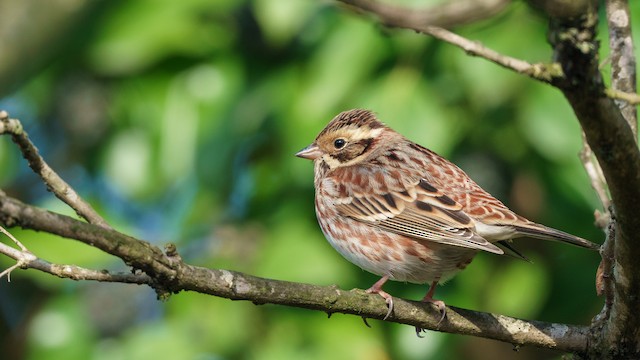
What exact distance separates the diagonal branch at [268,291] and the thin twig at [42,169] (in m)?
0.19

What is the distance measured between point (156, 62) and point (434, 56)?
1.58 m

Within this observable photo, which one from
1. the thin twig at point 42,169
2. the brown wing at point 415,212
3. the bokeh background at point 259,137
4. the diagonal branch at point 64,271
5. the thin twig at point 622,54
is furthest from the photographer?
the bokeh background at point 259,137

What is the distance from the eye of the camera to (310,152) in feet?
16.5

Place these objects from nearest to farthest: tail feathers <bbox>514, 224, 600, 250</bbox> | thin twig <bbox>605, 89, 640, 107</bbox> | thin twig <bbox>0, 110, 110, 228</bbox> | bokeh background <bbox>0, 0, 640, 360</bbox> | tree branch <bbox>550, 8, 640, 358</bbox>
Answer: tree branch <bbox>550, 8, 640, 358</bbox> → thin twig <bbox>605, 89, 640, 107</bbox> → thin twig <bbox>0, 110, 110, 228</bbox> → tail feathers <bbox>514, 224, 600, 250</bbox> → bokeh background <bbox>0, 0, 640, 360</bbox>

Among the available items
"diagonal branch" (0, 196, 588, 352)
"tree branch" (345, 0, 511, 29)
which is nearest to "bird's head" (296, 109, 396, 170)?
"diagonal branch" (0, 196, 588, 352)

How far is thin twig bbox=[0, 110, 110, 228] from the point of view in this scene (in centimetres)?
252

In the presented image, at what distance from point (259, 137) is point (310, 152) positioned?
0.53 metres

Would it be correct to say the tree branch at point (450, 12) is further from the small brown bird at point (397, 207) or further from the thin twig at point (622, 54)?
the small brown bird at point (397, 207)

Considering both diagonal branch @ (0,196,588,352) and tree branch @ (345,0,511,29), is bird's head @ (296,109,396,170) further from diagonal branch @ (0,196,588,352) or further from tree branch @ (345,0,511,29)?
tree branch @ (345,0,511,29)

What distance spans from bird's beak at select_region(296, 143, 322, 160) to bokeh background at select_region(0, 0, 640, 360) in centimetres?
4

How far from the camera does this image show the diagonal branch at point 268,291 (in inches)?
94.6

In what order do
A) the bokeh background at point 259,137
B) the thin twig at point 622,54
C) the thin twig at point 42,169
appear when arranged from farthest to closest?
the bokeh background at point 259,137 < the thin twig at point 622,54 < the thin twig at point 42,169

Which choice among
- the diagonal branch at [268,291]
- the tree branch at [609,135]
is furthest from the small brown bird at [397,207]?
the tree branch at [609,135]

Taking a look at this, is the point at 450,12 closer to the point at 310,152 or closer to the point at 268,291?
the point at 268,291
